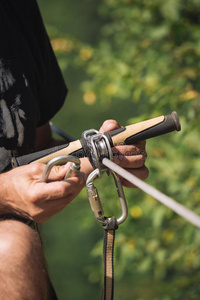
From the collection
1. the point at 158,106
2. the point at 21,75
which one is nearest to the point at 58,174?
the point at 21,75

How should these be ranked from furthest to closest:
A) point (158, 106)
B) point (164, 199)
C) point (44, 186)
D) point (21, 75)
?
point (158, 106) → point (21, 75) → point (44, 186) → point (164, 199)

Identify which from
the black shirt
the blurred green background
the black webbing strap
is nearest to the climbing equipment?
the black webbing strap

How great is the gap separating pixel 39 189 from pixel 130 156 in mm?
237

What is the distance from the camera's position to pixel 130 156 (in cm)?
112

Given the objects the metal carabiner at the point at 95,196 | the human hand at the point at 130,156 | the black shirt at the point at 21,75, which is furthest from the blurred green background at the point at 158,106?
the metal carabiner at the point at 95,196

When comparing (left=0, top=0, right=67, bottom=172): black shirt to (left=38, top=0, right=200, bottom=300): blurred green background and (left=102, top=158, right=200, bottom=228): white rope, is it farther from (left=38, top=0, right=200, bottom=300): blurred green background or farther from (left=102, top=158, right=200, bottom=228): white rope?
(left=38, top=0, right=200, bottom=300): blurred green background

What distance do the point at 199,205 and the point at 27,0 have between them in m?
1.13

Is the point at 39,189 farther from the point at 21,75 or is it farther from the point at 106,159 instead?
the point at 21,75

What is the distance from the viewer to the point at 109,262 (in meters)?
1.05

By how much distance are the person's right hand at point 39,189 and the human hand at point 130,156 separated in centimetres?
10

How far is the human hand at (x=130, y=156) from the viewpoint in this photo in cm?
111

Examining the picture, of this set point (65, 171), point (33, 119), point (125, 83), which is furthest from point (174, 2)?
point (65, 171)

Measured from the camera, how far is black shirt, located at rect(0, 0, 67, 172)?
1.30 metres

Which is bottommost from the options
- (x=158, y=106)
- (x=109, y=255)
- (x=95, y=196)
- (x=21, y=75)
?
(x=158, y=106)
